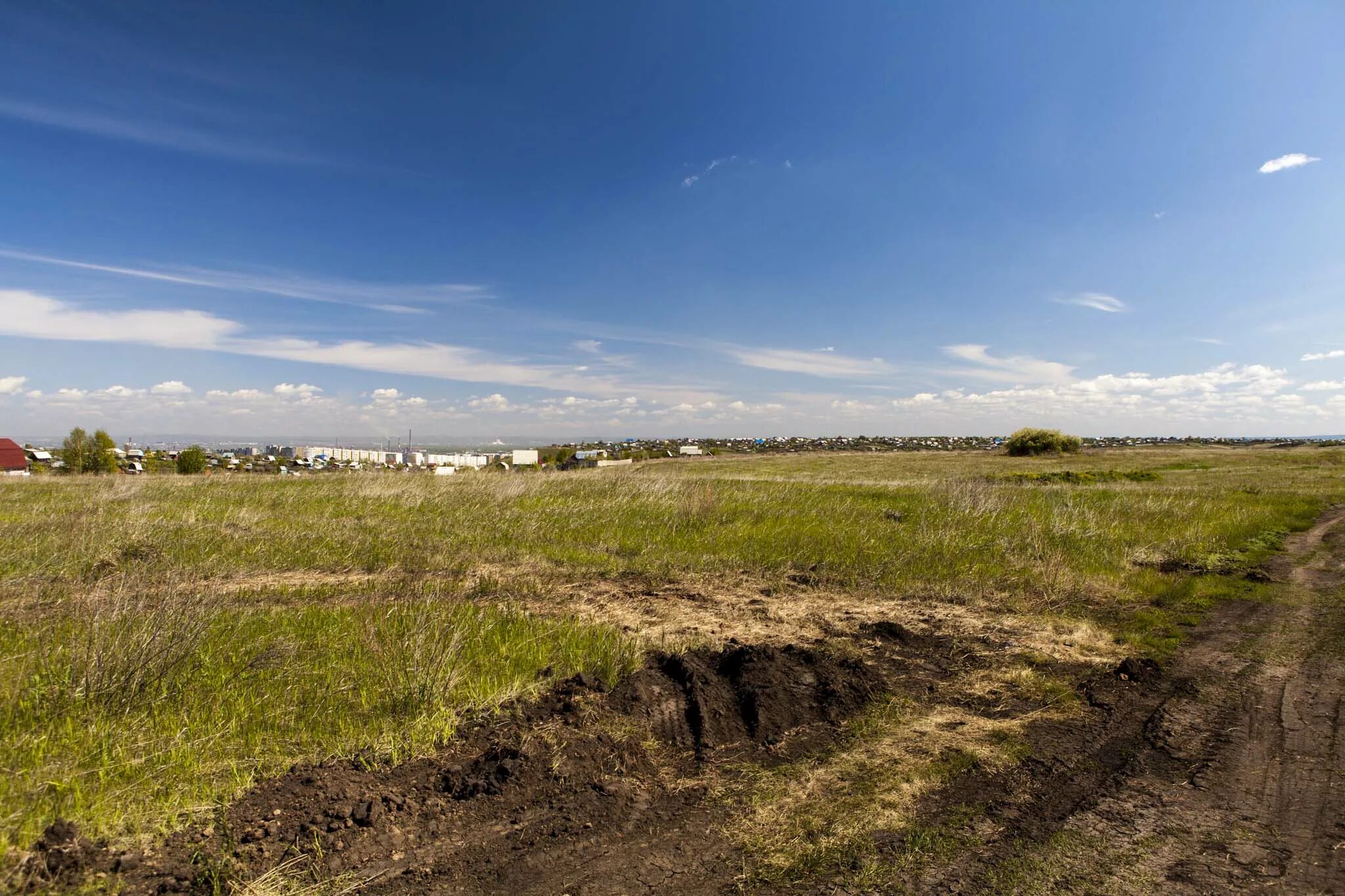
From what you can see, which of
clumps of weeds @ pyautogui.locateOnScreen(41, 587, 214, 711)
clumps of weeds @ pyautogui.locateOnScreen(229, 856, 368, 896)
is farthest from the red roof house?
clumps of weeds @ pyautogui.locateOnScreen(229, 856, 368, 896)

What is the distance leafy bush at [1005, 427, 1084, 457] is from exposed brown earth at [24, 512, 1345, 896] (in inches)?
2925

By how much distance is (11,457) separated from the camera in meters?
57.5

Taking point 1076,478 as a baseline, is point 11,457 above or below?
above

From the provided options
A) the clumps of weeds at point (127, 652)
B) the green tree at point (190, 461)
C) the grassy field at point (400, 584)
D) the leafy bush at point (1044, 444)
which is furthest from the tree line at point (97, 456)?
the leafy bush at point (1044, 444)

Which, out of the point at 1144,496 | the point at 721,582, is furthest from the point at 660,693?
the point at 1144,496

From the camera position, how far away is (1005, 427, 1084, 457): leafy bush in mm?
69312

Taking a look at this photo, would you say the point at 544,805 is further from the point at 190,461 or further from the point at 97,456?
the point at 97,456

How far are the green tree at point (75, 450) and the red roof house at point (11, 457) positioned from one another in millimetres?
2972

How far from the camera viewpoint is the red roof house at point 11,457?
179 ft

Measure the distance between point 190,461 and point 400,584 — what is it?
5198 centimetres

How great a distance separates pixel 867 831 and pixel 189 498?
18.8m

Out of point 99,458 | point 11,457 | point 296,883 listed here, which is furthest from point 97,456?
point 296,883

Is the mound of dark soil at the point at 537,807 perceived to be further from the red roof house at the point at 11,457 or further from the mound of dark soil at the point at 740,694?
the red roof house at the point at 11,457

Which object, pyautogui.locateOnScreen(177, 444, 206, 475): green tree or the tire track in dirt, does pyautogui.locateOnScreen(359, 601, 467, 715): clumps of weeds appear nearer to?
the tire track in dirt
